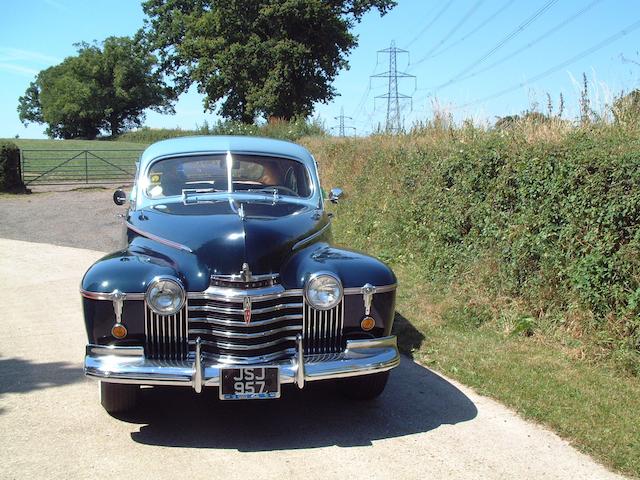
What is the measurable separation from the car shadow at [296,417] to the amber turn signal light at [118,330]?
0.72 meters

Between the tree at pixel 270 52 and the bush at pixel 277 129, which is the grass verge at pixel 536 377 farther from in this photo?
the tree at pixel 270 52

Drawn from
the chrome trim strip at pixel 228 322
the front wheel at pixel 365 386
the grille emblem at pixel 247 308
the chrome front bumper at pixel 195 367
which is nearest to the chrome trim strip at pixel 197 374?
the chrome front bumper at pixel 195 367

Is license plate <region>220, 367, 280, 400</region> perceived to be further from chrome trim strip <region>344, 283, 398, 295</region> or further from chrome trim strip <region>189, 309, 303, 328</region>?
chrome trim strip <region>344, 283, 398, 295</region>

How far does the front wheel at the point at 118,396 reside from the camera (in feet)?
15.0

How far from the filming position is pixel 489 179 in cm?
766

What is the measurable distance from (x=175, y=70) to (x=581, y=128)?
43.5 metres

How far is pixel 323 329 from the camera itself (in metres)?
4.53

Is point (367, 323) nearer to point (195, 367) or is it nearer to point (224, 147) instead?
point (195, 367)

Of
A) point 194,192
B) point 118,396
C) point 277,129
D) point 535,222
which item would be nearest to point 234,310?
point 118,396

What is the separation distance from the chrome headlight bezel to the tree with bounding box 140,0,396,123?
104 feet

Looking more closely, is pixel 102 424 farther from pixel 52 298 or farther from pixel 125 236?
pixel 52 298

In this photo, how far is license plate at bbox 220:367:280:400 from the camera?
414cm

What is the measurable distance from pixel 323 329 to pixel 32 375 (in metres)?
2.69

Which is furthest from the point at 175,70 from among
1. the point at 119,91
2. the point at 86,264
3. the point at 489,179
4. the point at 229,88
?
the point at 489,179
